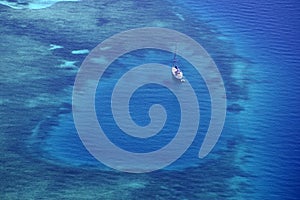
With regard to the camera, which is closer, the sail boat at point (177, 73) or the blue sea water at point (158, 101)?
the blue sea water at point (158, 101)

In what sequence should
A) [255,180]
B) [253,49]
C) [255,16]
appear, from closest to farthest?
[255,180] → [253,49] → [255,16]

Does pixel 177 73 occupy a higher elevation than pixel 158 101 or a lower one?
higher

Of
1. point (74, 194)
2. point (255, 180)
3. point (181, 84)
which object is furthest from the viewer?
point (181, 84)

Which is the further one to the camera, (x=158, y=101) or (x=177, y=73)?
(x=177, y=73)

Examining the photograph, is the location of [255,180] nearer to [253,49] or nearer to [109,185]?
[109,185]

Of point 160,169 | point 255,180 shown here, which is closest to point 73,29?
point 160,169

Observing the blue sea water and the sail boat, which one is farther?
the sail boat

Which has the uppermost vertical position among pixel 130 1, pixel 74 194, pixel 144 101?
pixel 130 1

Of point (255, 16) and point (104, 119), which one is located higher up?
point (255, 16)
